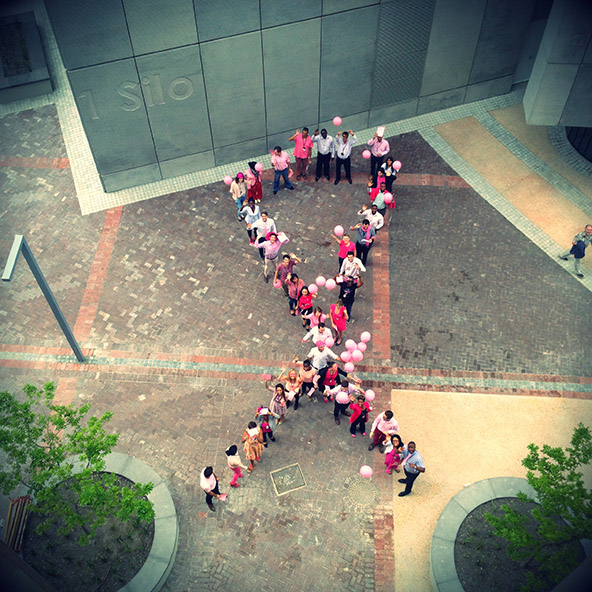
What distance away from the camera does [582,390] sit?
46.5 ft

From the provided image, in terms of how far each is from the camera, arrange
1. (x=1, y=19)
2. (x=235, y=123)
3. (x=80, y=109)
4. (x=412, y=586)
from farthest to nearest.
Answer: (x=1, y=19)
(x=235, y=123)
(x=80, y=109)
(x=412, y=586)

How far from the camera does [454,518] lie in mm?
12031

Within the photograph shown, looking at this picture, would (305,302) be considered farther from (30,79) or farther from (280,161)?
(30,79)

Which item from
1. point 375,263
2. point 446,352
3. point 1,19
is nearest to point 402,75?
point 375,263

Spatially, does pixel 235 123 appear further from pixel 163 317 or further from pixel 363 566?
pixel 363 566

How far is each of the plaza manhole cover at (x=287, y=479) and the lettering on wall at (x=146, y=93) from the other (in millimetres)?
9513

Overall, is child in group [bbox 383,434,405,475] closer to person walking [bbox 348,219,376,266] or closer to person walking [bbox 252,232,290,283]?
person walking [bbox 348,219,376,266]

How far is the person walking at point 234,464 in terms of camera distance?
11.9 meters

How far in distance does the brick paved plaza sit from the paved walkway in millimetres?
43

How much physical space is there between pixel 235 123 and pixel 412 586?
39.5 feet

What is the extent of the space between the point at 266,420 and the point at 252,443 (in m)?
0.73

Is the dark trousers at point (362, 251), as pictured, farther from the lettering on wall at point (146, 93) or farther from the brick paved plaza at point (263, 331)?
the lettering on wall at point (146, 93)

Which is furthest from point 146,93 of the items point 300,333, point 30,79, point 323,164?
point 300,333

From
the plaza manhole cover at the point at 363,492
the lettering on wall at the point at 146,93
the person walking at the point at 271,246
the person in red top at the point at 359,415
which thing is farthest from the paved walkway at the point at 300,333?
the lettering on wall at the point at 146,93
